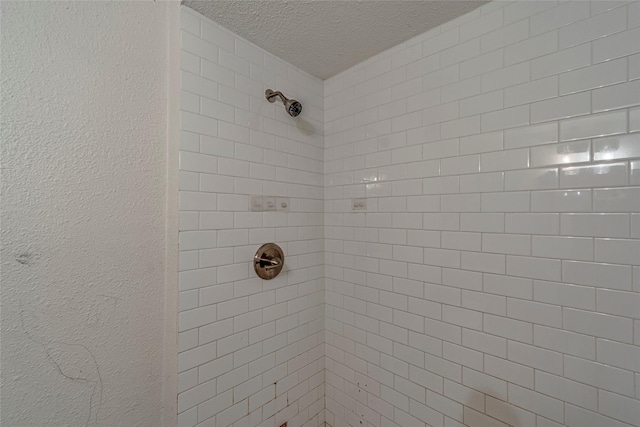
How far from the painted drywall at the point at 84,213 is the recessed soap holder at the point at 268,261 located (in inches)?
14.6

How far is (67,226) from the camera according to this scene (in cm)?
77

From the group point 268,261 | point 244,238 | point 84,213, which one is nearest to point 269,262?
point 268,261

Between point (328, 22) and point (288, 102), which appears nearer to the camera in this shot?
point (328, 22)

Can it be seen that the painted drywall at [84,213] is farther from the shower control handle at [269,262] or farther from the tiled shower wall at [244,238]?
the shower control handle at [269,262]

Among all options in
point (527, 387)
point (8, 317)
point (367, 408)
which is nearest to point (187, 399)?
point (8, 317)

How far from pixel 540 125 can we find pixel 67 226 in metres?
1.56

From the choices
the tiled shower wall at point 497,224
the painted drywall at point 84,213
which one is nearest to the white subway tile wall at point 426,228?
the tiled shower wall at point 497,224

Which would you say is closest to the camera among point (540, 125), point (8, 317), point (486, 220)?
point (8, 317)

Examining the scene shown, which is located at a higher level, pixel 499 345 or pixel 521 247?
pixel 521 247

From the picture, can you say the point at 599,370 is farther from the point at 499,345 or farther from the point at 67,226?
the point at 67,226

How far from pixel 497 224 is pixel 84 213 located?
1.41 meters

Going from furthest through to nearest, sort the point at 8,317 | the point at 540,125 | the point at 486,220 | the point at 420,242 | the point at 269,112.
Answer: the point at 269,112 → the point at 420,242 → the point at 486,220 → the point at 540,125 → the point at 8,317

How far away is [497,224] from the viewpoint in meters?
0.94

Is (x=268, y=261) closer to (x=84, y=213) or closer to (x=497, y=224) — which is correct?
(x=84, y=213)
